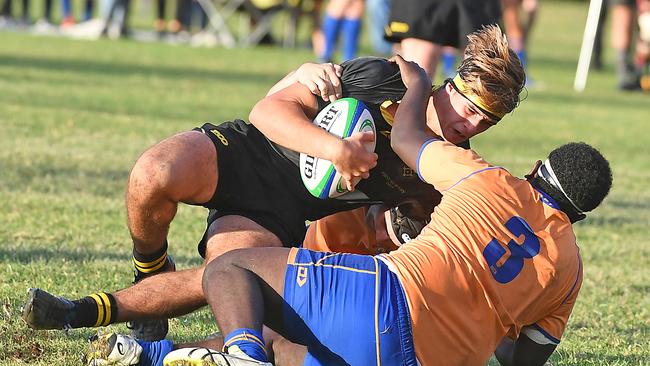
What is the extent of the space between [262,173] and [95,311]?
0.90 metres

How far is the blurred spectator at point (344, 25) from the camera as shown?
1502 cm

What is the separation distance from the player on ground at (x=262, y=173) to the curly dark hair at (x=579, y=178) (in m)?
0.37

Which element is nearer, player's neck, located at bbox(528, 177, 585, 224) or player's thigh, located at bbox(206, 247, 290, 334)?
player's thigh, located at bbox(206, 247, 290, 334)

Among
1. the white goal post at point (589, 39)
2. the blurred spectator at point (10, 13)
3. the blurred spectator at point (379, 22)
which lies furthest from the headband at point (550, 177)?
the blurred spectator at point (10, 13)

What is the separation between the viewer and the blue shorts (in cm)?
364

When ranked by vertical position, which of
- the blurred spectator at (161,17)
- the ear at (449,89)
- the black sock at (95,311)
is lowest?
the blurred spectator at (161,17)

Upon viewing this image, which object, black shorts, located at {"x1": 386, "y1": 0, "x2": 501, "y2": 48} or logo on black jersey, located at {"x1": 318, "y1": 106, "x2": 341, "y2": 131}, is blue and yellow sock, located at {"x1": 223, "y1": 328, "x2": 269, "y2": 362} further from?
black shorts, located at {"x1": 386, "y1": 0, "x2": 501, "y2": 48}

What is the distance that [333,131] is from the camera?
437 cm

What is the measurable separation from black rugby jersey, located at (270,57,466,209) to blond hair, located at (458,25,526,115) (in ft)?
1.40

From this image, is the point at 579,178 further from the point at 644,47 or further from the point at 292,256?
the point at 644,47

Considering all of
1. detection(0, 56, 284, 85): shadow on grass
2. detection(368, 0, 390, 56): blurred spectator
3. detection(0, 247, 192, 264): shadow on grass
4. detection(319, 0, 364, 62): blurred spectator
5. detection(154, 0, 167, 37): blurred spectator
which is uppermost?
detection(0, 247, 192, 264): shadow on grass

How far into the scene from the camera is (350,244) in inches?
200

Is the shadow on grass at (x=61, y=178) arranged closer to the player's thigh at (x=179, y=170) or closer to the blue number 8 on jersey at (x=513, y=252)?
the player's thigh at (x=179, y=170)

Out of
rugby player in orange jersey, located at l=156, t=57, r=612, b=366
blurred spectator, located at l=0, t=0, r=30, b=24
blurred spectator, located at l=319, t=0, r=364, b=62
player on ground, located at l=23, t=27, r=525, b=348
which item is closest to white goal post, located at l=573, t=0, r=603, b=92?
blurred spectator, located at l=319, t=0, r=364, b=62
